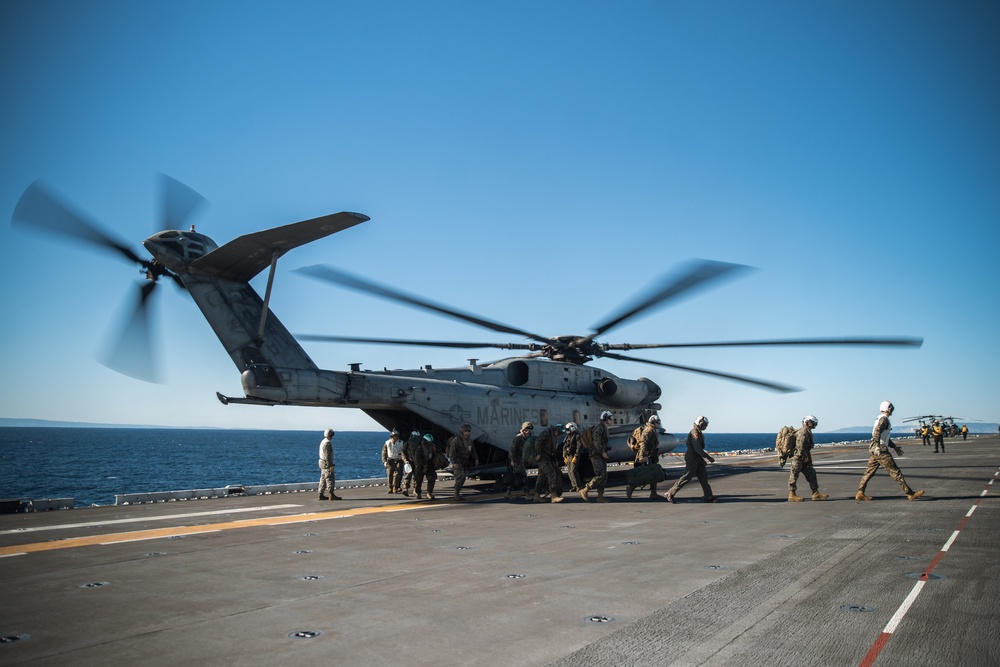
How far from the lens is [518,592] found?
6.24 metres

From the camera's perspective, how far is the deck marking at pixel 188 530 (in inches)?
364

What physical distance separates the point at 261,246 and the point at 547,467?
26.1 ft

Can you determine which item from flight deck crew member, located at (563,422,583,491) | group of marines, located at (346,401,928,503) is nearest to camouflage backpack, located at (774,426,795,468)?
group of marines, located at (346,401,928,503)

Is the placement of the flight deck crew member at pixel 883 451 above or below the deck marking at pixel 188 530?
above

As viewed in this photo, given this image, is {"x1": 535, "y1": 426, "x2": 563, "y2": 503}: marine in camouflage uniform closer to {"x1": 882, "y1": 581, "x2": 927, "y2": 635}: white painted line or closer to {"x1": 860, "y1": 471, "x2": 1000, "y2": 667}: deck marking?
{"x1": 860, "y1": 471, "x2": 1000, "y2": 667}: deck marking

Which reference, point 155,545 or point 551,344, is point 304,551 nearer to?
point 155,545

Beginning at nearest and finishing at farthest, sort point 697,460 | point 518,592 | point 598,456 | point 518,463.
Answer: point 518,592 → point 697,460 → point 598,456 → point 518,463

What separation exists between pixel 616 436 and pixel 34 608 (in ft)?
55.6

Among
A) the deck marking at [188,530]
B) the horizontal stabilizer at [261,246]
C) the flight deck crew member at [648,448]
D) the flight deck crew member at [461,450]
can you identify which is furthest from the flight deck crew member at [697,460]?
the horizontal stabilizer at [261,246]

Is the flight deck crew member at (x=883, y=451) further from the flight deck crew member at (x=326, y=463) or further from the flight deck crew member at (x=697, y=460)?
the flight deck crew member at (x=326, y=463)

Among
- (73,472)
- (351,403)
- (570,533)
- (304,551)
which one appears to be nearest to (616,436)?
(351,403)

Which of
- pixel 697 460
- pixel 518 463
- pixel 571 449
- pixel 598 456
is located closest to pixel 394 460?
pixel 518 463

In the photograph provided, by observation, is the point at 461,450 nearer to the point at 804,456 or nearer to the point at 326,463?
the point at 326,463

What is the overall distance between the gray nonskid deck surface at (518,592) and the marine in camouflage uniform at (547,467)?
145 inches
